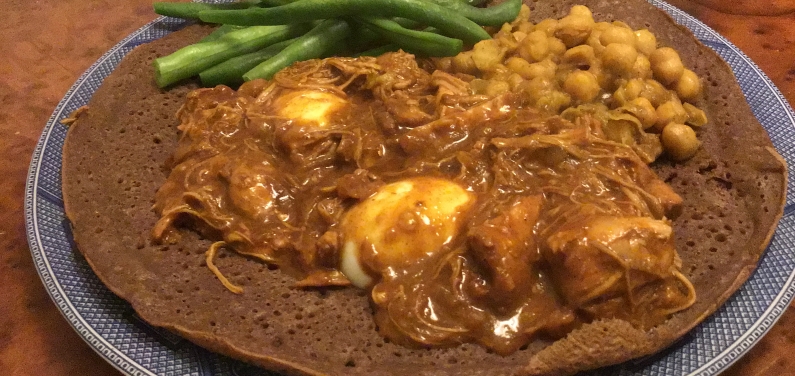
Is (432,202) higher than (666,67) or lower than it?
lower

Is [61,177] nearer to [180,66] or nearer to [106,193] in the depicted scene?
[106,193]

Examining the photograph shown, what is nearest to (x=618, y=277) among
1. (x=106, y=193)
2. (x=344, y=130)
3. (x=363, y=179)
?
(x=363, y=179)

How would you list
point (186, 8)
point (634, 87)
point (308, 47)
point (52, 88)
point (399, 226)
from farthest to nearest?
point (52, 88), point (186, 8), point (308, 47), point (634, 87), point (399, 226)

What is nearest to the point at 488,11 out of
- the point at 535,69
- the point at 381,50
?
the point at 381,50

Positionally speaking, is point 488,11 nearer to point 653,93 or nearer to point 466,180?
point 653,93

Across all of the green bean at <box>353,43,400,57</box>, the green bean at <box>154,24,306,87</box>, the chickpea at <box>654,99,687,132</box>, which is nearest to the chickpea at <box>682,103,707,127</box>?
the chickpea at <box>654,99,687,132</box>

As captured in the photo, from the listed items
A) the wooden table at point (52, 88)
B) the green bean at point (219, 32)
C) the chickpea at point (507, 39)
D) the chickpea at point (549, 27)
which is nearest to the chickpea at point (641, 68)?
the chickpea at point (549, 27)

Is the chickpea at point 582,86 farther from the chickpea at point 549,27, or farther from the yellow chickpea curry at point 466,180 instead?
the chickpea at point 549,27

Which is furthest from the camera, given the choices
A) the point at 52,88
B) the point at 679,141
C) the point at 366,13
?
the point at 52,88
